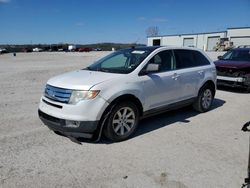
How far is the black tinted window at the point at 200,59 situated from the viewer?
23.3ft

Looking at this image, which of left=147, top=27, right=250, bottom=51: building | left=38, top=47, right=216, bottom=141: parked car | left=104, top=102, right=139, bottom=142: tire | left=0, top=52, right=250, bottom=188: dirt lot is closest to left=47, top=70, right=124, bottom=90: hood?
left=38, top=47, right=216, bottom=141: parked car

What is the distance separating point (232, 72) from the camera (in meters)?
10.1

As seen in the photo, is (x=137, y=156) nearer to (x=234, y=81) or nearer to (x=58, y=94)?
(x=58, y=94)

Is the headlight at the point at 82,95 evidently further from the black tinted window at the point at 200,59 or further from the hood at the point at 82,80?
the black tinted window at the point at 200,59

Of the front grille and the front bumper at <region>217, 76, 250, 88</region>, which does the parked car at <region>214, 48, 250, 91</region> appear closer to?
the front bumper at <region>217, 76, 250, 88</region>

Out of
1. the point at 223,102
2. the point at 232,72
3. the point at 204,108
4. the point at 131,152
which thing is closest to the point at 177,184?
the point at 131,152

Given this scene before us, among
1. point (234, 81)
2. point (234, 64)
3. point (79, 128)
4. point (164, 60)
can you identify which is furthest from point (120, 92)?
point (234, 64)

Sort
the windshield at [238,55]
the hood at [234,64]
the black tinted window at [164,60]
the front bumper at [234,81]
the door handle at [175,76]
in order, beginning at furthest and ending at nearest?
1. the windshield at [238,55]
2. the hood at [234,64]
3. the front bumper at [234,81]
4. the door handle at [175,76]
5. the black tinted window at [164,60]

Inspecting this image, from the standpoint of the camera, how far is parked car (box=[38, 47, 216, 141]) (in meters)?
4.73

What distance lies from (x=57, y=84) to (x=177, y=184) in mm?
2747

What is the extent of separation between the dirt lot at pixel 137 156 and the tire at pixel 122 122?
16cm

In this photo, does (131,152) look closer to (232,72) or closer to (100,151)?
(100,151)

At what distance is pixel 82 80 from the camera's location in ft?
16.4

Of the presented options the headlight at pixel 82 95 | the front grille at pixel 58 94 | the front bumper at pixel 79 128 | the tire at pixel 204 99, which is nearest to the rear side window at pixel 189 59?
the tire at pixel 204 99
